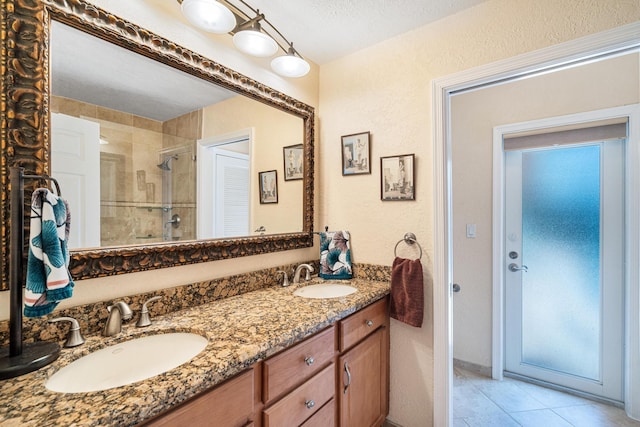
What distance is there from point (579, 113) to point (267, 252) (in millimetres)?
2335

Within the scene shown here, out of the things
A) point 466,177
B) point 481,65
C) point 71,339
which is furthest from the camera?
point 466,177

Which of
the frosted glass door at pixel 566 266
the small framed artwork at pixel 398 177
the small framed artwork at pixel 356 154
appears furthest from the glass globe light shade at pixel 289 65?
the frosted glass door at pixel 566 266

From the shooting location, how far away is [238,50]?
1.53m

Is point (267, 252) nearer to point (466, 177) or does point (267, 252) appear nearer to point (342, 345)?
point (342, 345)

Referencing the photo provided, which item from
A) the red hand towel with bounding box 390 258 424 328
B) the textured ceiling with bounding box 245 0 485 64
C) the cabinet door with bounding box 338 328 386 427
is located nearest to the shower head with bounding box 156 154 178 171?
the textured ceiling with bounding box 245 0 485 64

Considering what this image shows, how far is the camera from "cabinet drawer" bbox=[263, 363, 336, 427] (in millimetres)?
991

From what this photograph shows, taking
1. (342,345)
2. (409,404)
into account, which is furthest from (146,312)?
(409,404)

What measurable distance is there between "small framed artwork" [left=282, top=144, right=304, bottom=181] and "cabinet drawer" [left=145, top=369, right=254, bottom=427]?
1.24 metres

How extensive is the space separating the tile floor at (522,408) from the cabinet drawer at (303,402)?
1.19 metres

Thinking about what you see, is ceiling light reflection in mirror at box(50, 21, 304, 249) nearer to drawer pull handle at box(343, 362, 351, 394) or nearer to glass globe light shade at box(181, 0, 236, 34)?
glass globe light shade at box(181, 0, 236, 34)

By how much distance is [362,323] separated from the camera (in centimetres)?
148

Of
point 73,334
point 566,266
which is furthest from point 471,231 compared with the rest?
point 73,334

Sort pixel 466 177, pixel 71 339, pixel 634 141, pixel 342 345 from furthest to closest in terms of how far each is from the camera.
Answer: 1. pixel 466 177
2. pixel 634 141
3. pixel 342 345
4. pixel 71 339

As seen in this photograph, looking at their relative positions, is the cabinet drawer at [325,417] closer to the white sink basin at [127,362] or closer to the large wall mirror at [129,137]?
the white sink basin at [127,362]
